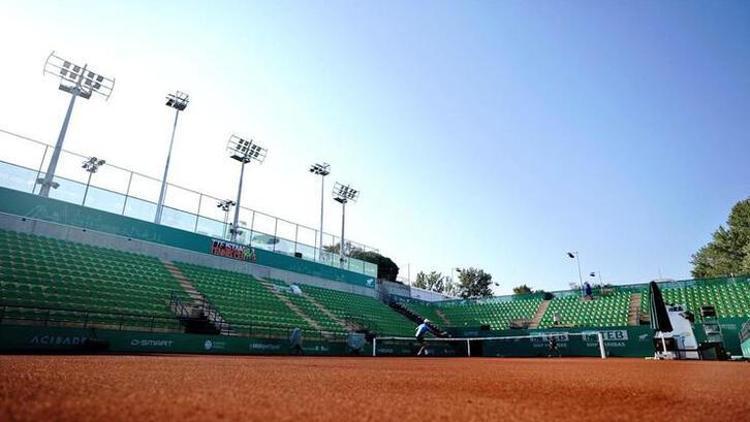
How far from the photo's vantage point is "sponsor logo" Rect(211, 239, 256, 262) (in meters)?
25.8

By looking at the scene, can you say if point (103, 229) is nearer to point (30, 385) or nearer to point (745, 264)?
point (30, 385)

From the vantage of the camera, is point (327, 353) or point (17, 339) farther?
point (327, 353)

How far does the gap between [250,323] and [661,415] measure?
17981 millimetres

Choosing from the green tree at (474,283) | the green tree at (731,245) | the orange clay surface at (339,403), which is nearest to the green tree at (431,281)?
the green tree at (474,283)

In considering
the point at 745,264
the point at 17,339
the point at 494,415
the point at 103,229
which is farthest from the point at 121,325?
the point at 745,264

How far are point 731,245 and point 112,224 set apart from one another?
55.3 meters

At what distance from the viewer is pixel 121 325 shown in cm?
1472

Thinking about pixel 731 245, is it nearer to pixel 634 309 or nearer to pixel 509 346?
pixel 634 309

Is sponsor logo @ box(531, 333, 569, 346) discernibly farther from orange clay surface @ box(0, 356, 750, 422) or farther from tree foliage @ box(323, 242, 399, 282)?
tree foliage @ box(323, 242, 399, 282)

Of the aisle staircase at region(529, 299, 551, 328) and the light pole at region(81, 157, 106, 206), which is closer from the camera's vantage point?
the light pole at region(81, 157, 106, 206)

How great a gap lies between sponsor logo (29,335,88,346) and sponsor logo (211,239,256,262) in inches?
490

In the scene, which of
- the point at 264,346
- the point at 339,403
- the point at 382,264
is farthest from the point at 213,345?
the point at 382,264

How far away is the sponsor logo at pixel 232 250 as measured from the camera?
84.6ft

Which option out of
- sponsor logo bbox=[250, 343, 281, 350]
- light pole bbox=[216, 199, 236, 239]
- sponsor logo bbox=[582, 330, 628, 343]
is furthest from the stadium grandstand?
light pole bbox=[216, 199, 236, 239]
